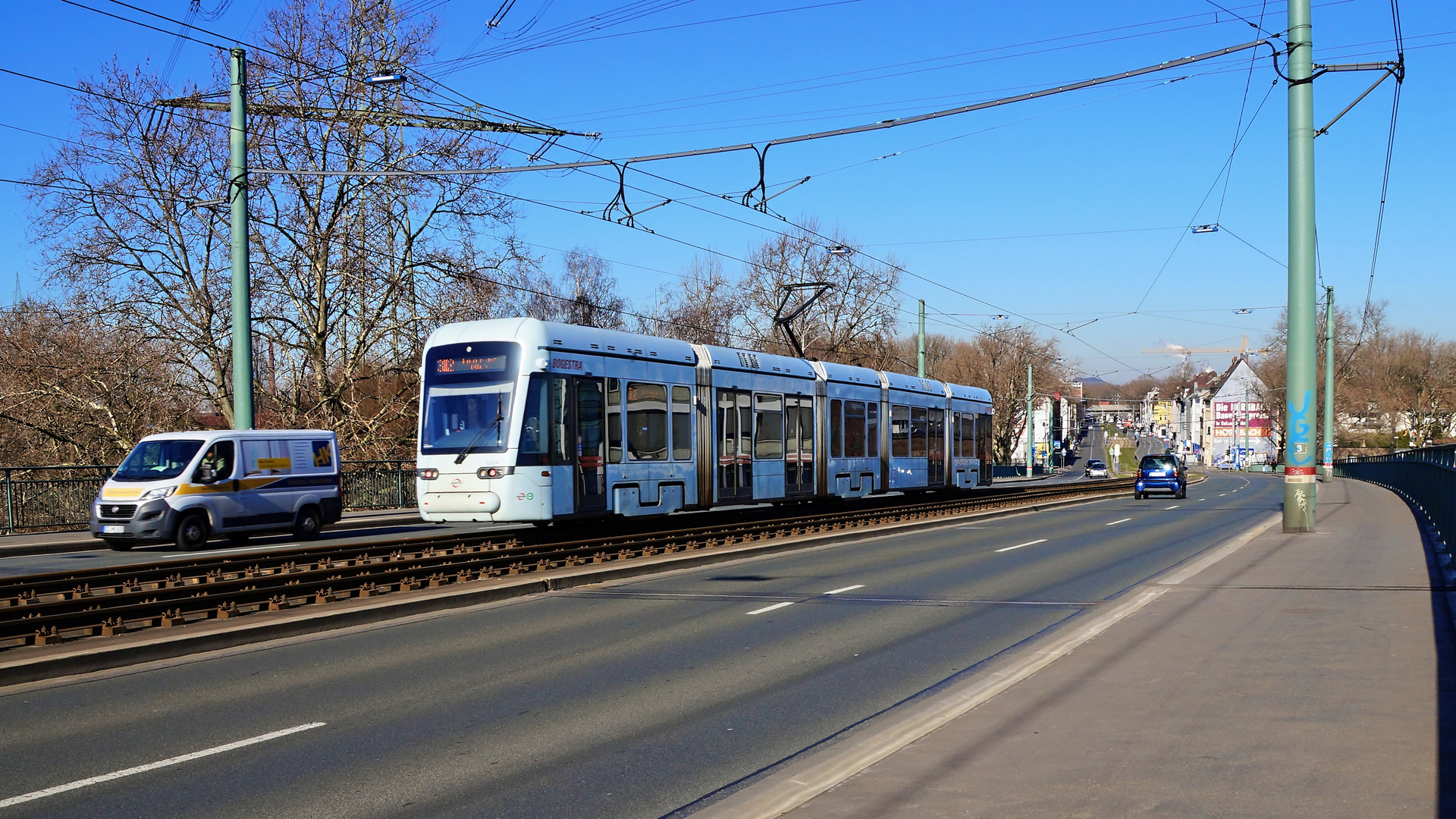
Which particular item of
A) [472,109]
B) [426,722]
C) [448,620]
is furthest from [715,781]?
[472,109]

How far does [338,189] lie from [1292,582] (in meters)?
30.8

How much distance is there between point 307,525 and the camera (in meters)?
23.6

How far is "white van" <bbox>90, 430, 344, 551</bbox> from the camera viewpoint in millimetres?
20656

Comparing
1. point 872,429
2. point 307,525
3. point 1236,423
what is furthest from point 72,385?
point 1236,423

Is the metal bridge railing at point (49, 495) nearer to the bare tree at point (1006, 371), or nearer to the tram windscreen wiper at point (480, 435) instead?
the tram windscreen wiper at point (480, 435)

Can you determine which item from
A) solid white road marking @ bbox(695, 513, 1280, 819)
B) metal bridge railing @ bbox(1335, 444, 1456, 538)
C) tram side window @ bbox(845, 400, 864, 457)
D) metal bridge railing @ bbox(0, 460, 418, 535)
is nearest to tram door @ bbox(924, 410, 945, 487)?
tram side window @ bbox(845, 400, 864, 457)

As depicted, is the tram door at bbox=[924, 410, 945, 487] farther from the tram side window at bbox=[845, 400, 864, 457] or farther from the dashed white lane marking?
the dashed white lane marking

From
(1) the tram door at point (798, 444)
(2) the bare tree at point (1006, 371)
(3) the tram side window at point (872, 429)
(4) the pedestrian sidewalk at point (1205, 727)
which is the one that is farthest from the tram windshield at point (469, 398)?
(2) the bare tree at point (1006, 371)

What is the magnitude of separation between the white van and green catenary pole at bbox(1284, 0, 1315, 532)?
1781cm

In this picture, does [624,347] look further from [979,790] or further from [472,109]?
[979,790]

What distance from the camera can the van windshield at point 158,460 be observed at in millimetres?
21031

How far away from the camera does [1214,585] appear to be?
13.0 metres

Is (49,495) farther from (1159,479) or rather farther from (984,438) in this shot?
(1159,479)

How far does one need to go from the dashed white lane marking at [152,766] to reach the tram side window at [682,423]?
575 inches
